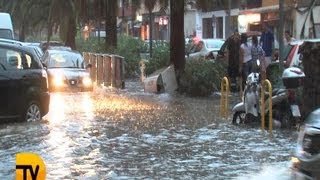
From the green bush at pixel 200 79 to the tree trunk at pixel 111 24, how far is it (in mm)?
9738

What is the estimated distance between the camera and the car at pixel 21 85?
14125mm

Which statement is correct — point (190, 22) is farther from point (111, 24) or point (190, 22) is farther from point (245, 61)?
point (245, 61)

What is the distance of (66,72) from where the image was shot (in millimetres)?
24359

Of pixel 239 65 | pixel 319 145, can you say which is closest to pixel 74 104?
pixel 239 65

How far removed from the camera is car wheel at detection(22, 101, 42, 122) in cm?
1457

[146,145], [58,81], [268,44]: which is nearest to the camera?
[146,145]

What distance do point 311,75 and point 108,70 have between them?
53.0ft

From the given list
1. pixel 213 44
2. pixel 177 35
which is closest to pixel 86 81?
pixel 177 35

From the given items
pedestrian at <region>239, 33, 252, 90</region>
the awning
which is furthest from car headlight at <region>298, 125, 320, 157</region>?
the awning

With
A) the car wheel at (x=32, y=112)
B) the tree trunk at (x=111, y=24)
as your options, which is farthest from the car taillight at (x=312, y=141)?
the tree trunk at (x=111, y=24)

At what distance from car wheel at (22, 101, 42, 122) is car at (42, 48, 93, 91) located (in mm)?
8922

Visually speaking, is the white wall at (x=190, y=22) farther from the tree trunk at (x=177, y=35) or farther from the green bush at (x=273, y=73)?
the green bush at (x=273, y=73)

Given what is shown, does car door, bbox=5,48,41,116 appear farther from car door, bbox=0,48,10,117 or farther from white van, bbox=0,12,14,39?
white van, bbox=0,12,14,39

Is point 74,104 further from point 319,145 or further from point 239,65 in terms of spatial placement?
point 319,145
